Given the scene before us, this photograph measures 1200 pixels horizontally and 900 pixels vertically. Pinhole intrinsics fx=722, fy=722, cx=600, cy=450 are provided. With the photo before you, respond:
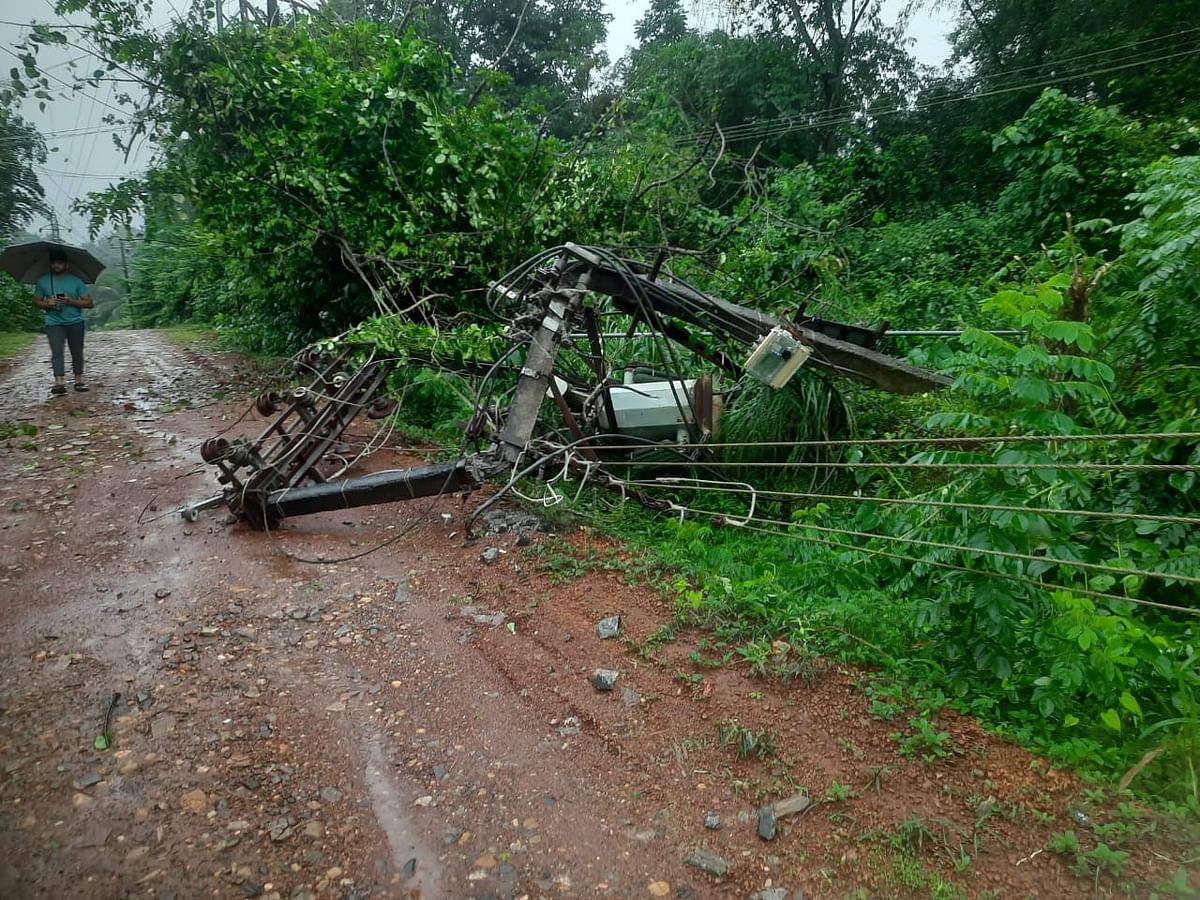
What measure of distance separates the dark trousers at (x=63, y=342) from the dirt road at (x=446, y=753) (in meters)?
5.59

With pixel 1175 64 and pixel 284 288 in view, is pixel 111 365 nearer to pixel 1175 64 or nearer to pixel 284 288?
pixel 284 288

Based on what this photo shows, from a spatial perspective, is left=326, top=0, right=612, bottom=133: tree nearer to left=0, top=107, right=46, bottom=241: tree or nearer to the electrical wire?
left=0, top=107, right=46, bottom=241: tree

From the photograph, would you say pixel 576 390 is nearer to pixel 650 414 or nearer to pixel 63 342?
pixel 650 414

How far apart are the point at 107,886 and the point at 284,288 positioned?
9.09 metres

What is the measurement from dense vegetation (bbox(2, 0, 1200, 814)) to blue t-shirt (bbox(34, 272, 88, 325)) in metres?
1.10

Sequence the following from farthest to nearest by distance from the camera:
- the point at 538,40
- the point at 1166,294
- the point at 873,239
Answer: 1. the point at 538,40
2. the point at 873,239
3. the point at 1166,294

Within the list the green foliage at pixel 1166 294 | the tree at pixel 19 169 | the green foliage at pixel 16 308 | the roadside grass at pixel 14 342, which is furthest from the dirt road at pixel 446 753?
the green foliage at pixel 16 308

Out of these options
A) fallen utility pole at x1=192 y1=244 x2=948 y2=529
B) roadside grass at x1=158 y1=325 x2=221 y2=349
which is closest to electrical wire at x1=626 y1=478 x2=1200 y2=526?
fallen utility pole at x1=192 y1=244 x2=948 y2=529

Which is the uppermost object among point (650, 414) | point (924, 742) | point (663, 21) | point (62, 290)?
point (663, 21)

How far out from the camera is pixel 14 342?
15148 millimetres

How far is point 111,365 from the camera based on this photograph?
12.0 m

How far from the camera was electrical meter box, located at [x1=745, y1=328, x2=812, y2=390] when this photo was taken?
188 inches

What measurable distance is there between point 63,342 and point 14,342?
25.6 ft

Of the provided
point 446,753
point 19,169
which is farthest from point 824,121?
point 446,753
